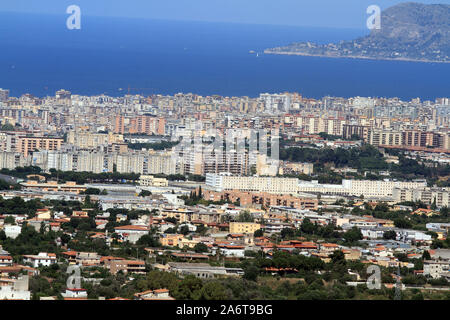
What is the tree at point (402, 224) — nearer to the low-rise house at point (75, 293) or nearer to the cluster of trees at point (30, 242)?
the cluster of trees at point (30, 242)

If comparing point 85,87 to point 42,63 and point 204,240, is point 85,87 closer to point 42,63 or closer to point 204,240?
point 42,63

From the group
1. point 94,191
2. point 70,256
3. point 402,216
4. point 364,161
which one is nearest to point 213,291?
point 70,256

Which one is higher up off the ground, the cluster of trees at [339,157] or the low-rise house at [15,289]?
the cluster of trees at [339,157]

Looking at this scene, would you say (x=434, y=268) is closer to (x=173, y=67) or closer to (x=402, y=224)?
(x=402, y=224)

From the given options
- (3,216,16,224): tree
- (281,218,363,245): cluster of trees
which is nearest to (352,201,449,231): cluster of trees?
(281,218,363,245): cluster of trees

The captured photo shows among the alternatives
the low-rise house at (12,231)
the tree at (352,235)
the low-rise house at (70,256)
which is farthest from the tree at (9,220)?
the tree at (352,235)

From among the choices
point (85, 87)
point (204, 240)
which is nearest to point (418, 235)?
point (204, 240)

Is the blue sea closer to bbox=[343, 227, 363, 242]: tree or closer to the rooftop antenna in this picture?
bbox=[343, 227, 363, 242]: tree
